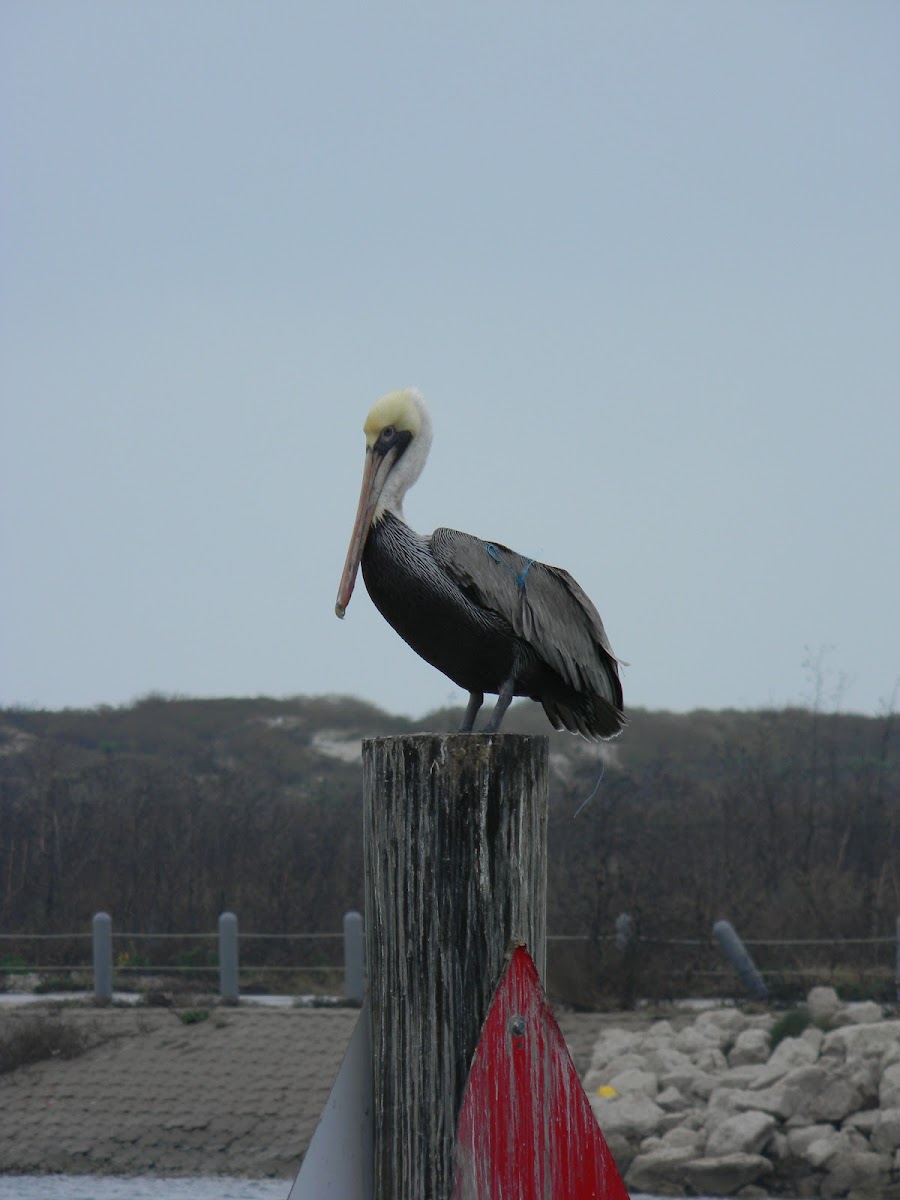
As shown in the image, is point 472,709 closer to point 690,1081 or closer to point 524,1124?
point 524,1124

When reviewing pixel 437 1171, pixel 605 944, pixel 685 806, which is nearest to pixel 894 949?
pixel 605 944

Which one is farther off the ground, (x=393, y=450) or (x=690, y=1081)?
(x=393, y=450)

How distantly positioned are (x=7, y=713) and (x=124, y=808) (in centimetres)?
568

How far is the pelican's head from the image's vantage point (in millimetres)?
2639

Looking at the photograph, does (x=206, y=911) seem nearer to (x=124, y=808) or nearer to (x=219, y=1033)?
(x=124, y=808)

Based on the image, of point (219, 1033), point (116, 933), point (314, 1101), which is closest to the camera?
point (314, 1101)

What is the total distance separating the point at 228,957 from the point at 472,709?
12161mm

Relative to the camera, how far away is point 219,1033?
506 inches

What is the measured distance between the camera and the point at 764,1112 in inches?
392

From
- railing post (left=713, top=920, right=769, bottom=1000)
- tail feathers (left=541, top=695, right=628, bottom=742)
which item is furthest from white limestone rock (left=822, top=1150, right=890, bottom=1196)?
tail feathers (left=541, top=695, right=628, bottom=742)

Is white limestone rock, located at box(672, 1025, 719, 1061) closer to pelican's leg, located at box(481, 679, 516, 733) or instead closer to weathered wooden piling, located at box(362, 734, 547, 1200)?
pelican's leg, located at box(481, 679, 516, 733)

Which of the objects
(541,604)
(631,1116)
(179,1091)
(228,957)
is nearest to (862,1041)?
(631,1116)

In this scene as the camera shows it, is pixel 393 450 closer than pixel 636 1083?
Yes

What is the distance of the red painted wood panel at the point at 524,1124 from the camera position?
179 cm
